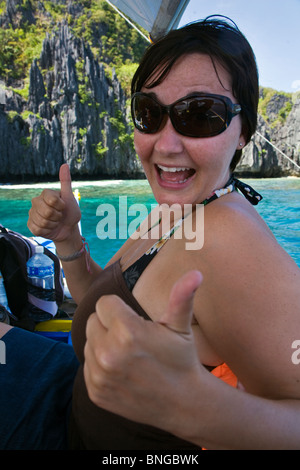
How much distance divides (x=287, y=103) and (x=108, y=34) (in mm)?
25997

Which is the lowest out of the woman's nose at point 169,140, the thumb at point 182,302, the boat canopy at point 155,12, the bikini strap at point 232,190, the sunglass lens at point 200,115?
the thumb at point 182,302

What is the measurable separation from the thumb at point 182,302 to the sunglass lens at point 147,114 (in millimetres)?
657

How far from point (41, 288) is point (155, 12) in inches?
110

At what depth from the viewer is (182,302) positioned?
0.41m

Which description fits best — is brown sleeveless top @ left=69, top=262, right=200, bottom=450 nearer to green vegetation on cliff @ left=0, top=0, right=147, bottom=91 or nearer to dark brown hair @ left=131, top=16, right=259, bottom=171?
dark brown hair @ left=131, top=16, right=259, bottom=171

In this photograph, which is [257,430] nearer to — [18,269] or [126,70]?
[18,269]

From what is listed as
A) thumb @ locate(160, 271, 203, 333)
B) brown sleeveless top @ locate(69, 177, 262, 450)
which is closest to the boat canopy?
brown sleeveless top @ locate(69, 177, 262, 450)

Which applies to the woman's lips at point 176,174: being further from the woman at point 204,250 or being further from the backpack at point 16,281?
the backpack at point 16,281

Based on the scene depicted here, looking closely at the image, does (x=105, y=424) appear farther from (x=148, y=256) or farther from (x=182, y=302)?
(x=182, y=302)

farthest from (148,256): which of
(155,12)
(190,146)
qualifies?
(155,12)

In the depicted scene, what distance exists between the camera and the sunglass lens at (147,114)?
3.06 feet

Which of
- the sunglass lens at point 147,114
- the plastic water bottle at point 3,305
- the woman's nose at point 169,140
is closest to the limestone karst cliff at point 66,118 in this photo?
the plastic water bottle at point 3,305

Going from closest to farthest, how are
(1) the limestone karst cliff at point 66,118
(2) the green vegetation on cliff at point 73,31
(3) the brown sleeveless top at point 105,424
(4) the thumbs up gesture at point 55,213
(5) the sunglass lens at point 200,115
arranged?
1. (3) the brown sleeveless top at point 105,424
2. (5) the sunglass lens at point 200,115
3. (4) the thumbs up gesture at point 55,213
4. (1) the limestone karst cliff at point 66,118
5. (2) the green vegetation on cliff at point 73,31

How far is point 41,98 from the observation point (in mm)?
30422
